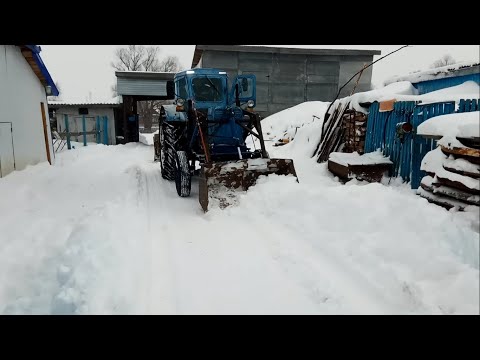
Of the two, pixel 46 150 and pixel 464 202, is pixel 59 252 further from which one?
pixel 46 150

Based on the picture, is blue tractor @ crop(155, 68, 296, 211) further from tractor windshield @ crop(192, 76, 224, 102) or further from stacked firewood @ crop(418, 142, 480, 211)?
stacked firewood @ crop(418, 142, 480, 211)

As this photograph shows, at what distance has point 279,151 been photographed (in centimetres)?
1089

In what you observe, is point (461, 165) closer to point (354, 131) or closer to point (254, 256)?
point (254, 256)

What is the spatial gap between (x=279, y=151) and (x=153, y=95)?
429 inches

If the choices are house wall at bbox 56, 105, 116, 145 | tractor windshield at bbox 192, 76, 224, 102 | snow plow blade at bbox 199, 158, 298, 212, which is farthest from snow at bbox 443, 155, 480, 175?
house wall at bbox 56, 105, 116, 145

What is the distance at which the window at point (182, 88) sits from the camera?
22.4 feet

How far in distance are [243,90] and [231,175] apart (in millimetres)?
2126

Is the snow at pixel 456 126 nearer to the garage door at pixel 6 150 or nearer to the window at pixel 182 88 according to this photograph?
the window at pixel 182 88

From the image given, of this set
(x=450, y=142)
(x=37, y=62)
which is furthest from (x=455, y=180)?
(x=37, y=62)

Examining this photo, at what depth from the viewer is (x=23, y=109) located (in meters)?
9.27

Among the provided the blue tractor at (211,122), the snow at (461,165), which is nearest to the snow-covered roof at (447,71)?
the snow at (461,165)

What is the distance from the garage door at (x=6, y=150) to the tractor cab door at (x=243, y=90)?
5.45 meters

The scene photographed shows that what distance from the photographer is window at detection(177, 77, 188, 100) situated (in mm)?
6824

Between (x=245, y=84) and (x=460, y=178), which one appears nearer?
(x=460, y=178)
